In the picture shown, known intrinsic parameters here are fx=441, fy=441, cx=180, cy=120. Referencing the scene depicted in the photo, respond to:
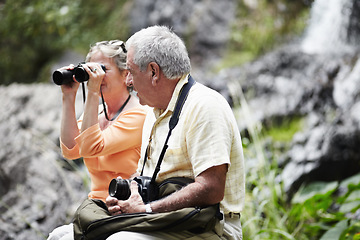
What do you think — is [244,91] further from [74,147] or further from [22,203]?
[74,147]

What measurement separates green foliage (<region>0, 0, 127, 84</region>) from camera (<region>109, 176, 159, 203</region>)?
17.7ft

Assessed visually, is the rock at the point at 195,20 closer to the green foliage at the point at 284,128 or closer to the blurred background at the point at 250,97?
the blurred background at the point at 250,97

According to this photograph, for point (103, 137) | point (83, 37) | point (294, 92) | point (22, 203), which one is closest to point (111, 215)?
point (103, 137)

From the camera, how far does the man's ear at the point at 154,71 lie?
5.71 feet

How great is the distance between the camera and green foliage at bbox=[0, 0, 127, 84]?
6.77m

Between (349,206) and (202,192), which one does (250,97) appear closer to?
A: (349,206)

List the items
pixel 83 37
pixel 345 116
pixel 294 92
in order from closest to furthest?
pixel 345 116, pixel 294 92, pixel 83 37

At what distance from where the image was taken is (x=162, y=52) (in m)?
1.73

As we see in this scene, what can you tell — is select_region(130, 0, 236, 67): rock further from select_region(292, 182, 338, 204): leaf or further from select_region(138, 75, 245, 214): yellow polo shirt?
select_region(138, 75, 245, 214): yellow polo shirt

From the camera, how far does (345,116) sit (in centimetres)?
411

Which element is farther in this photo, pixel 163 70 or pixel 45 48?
pixel 45 48

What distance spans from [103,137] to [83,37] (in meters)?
5.28

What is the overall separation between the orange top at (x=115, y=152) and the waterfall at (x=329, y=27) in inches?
165

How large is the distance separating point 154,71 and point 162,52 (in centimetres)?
8
